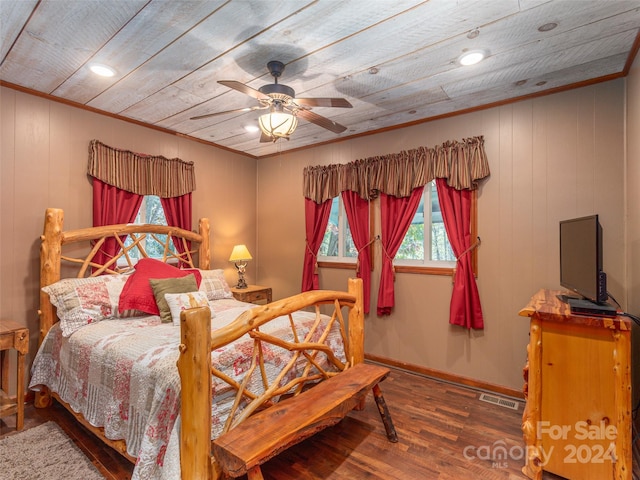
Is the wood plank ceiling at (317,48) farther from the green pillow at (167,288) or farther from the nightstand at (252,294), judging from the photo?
the nightstand at (252,294)

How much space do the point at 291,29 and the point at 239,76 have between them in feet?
2.42

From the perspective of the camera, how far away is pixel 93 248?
3.18m

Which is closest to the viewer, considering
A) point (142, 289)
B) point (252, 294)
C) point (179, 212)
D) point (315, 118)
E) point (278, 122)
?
point (278, 122)

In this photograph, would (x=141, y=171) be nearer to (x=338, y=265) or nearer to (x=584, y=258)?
(x=338, y=265)

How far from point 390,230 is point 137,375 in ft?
8.92

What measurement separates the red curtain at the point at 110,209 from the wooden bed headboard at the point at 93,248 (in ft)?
0.23

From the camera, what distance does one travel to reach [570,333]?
197 cm

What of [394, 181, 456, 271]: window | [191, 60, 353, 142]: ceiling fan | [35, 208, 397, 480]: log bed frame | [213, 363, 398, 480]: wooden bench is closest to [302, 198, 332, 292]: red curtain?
[394, 181, 456, 271]: window

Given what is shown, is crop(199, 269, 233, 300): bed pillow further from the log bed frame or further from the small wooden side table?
the small wooden side table

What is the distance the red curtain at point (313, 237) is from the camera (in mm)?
4258

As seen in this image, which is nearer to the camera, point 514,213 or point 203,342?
point 203,342

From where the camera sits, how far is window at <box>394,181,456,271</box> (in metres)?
3.49

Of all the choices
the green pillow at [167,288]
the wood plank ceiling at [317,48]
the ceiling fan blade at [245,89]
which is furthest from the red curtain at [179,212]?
the ceiling fan blade at [245,89]

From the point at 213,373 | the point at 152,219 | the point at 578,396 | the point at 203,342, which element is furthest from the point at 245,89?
the point at 578,396
